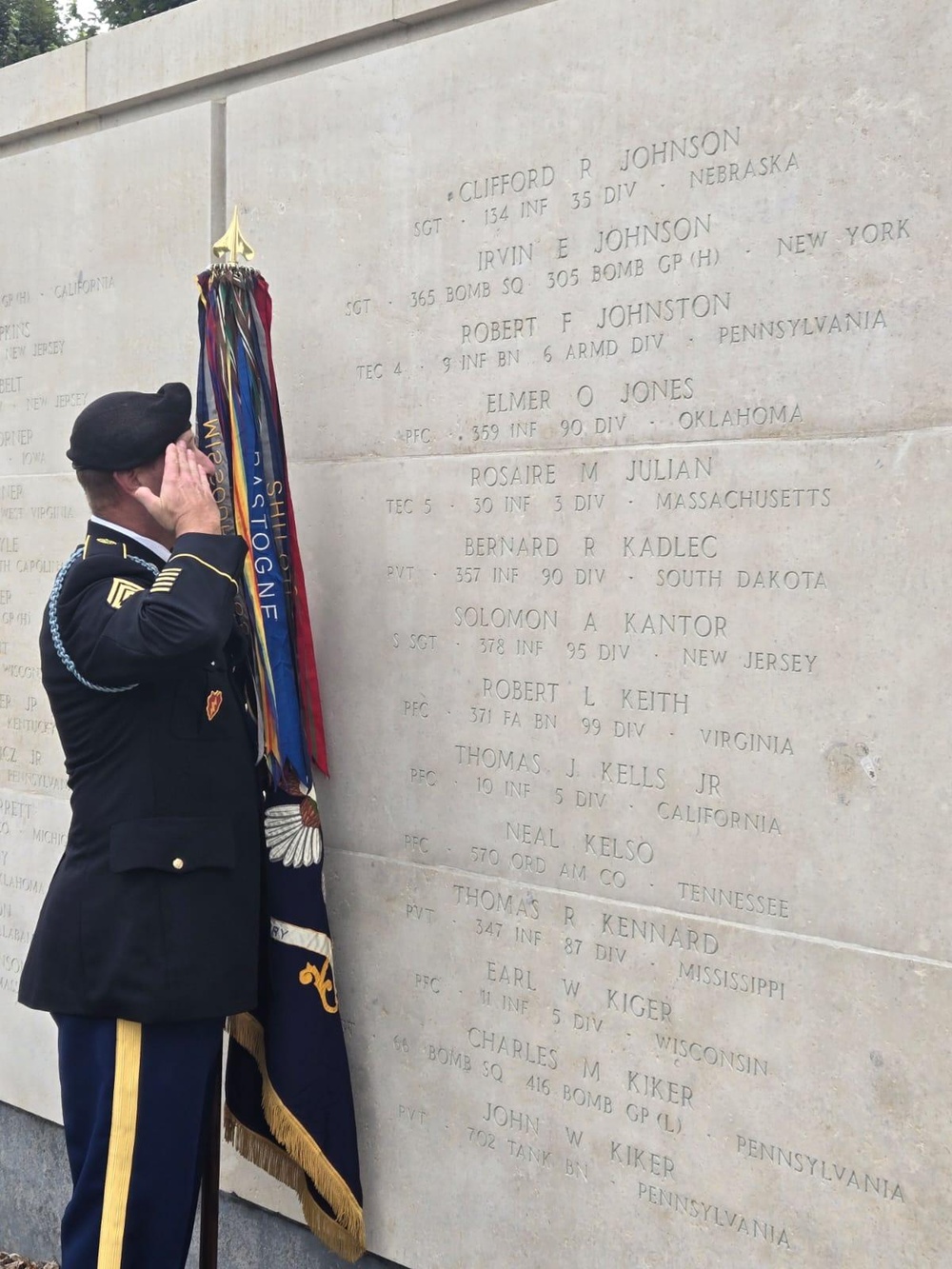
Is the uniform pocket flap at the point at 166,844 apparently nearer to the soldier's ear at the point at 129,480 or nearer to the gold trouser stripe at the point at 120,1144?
the gold trouser stripe at the point at 120,1144

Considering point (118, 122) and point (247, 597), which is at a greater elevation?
point (118, 122)

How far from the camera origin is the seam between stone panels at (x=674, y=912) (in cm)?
274

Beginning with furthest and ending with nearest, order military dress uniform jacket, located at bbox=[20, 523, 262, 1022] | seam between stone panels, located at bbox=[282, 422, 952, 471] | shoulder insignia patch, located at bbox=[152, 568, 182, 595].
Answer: military dress uniform jacket, located at bbox=[20, 523, 262, 1022] < shoulder insignia patch, located at bbox=[152, 568, 182, 595] < seam between stone panels, located at bbox=[282, 422, 952, 471]

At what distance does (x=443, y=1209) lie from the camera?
11.6 ft

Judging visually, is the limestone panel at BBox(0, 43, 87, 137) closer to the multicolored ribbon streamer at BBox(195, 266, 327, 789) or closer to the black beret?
the multicolored ribbon streamer at BBox(195, 266, 327, 789)

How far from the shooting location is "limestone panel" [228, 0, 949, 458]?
2.74 meters

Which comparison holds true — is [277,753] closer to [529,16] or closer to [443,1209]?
[443,1209]

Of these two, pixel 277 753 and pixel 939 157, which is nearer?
pixel 939 157

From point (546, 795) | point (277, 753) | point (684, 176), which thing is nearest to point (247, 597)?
point (277, 753)

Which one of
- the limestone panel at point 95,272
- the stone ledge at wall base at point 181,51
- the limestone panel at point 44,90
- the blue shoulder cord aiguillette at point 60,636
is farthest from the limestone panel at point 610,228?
the limestone panel at point 44,90

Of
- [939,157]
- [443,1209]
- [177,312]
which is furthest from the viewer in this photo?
[177,312]

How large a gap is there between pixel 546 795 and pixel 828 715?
0.75m

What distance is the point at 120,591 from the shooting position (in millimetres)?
3123

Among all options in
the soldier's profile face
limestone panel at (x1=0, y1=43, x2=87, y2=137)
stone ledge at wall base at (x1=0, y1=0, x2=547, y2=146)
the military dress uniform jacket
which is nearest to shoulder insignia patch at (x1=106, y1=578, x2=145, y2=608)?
the military dress uniform jacket
